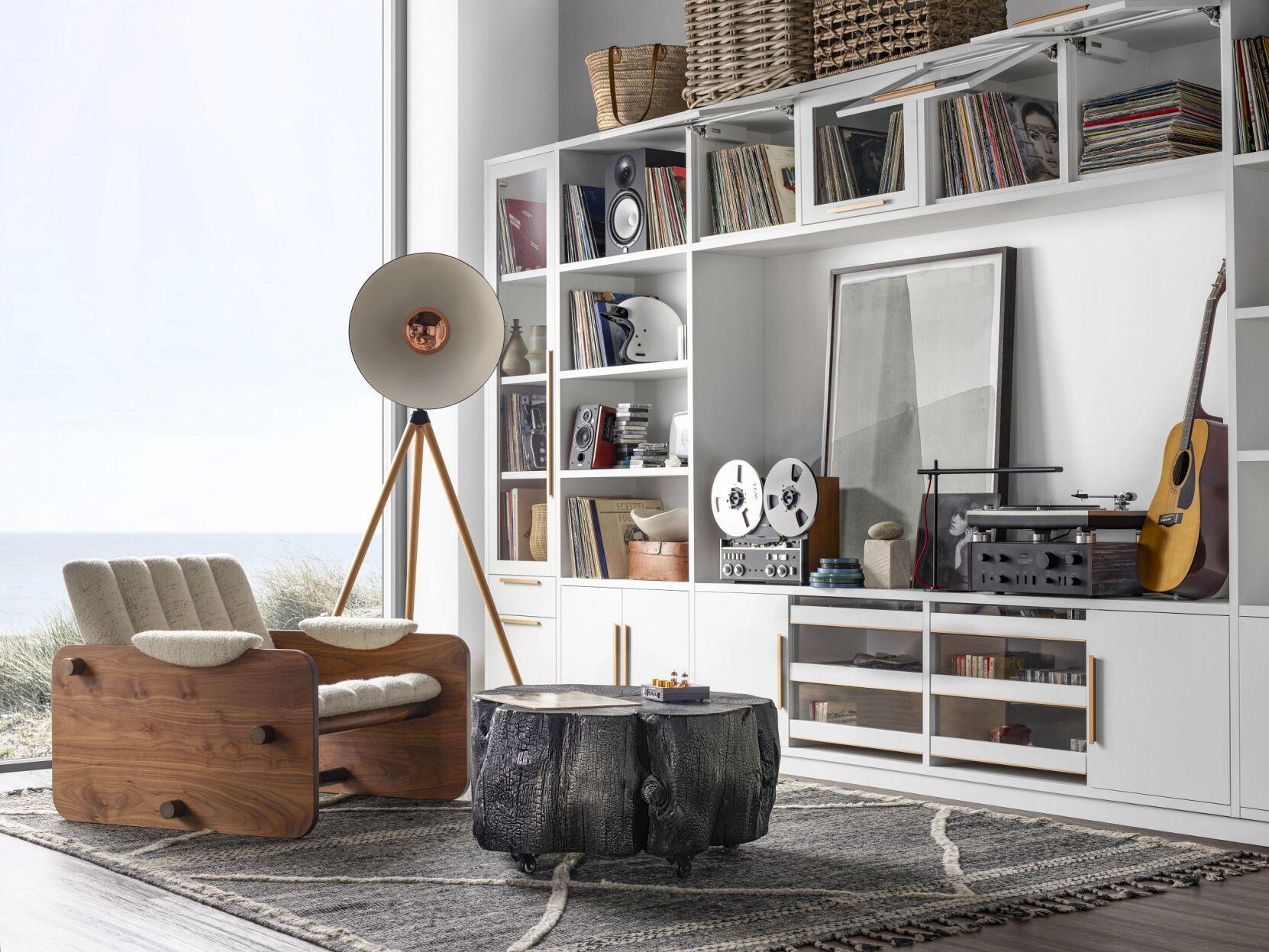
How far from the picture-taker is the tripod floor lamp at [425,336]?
4895 millimetres

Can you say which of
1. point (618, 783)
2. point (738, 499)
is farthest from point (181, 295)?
point (618, 783)

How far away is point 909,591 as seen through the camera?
440 centimetres

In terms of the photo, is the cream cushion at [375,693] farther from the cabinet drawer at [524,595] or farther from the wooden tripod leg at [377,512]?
the cabinet drawer at [524,595]

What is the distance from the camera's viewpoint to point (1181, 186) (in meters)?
4.05

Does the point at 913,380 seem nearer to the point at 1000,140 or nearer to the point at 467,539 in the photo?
the point at 1000,140

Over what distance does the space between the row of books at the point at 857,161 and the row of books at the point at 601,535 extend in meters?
1.47

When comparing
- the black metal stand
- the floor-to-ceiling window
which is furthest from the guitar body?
the floor-to-ceiling window

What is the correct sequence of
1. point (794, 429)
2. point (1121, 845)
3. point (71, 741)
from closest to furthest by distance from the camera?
point (1121, 845) < point (71, 741) < point (794, 429)

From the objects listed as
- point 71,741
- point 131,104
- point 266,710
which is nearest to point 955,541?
point 266,710

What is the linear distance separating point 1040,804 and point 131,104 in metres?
7.82

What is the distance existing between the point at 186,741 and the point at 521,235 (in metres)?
2.71

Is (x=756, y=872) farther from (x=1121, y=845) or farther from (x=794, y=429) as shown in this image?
(x=794, y=429)

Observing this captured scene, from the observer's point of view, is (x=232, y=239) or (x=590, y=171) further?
(x=232, y=239)

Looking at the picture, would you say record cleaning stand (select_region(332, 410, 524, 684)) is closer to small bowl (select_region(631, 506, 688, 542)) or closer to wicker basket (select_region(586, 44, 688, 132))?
small bowl (select_region(631, 506, 688, 542))
